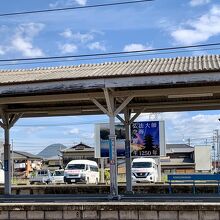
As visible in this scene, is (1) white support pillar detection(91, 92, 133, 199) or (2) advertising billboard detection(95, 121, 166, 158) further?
(2) advertising billboard detection(95, 121, 166, 158)

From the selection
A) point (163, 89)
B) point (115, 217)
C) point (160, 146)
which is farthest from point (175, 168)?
point (115, 217)

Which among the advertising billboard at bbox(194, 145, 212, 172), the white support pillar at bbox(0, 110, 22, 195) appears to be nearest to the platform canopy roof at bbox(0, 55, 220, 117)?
the white support pillar at bbox(0, 110, 22, 195)

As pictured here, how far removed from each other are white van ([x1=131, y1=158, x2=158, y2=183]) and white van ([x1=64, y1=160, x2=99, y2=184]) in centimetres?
464

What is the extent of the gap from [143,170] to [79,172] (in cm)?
611

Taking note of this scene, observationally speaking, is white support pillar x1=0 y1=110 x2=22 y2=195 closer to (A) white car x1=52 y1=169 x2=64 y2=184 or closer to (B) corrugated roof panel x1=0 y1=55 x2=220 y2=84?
(B) corrugated roof panel x1=0 y1=55 x2=220 y2=84

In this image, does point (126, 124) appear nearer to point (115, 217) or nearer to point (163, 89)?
point (163, 89)

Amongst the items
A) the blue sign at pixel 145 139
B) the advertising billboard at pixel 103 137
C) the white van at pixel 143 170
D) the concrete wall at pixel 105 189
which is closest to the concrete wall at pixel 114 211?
the concrete wall at pixel 105 189

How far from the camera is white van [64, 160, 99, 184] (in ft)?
136

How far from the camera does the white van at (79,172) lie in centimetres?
4134

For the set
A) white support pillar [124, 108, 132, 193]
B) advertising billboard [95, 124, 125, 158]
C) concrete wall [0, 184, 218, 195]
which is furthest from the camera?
advertising billboard [95, 124, 125, 158]

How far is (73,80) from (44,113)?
7.07m

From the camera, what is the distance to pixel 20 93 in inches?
675

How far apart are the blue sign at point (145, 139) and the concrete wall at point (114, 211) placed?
23.3 metres

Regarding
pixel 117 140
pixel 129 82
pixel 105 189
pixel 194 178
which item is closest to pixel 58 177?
pixel 117 140
